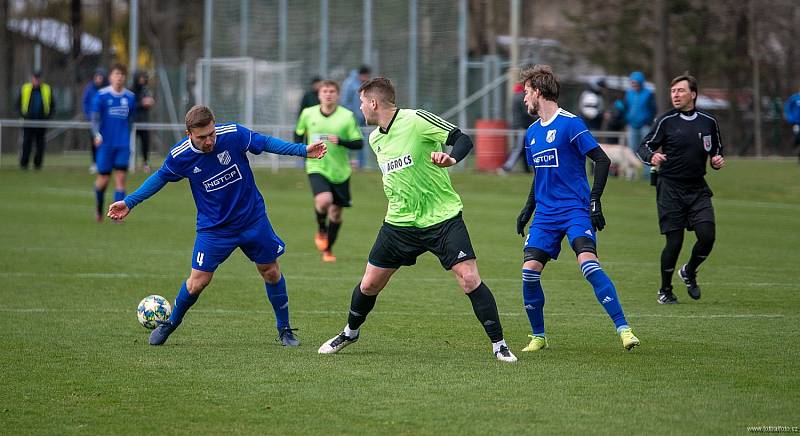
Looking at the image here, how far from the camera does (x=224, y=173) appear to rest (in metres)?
8.52

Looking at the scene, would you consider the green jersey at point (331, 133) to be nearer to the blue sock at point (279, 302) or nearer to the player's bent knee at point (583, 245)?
the blue sock at point (279, 302)

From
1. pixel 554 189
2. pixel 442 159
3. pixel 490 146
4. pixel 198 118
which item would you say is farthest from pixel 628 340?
pixel 490 146

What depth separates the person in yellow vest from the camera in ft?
97.3

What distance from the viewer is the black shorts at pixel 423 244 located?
790cm

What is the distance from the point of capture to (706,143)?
429 inches

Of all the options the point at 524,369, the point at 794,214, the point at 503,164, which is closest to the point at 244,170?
the point at 524,369

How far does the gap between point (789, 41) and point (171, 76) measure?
18723 mm

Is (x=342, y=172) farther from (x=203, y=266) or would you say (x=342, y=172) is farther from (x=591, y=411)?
(x=591, y=411)

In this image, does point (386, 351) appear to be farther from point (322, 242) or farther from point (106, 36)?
point (106, 36)

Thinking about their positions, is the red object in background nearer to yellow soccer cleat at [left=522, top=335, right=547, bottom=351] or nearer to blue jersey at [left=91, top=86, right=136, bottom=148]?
blue jersey at [left=91, top=86, right=136, bottom=148]

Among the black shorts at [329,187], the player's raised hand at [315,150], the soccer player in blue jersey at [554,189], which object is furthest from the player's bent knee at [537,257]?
the black shorts at [329,187]

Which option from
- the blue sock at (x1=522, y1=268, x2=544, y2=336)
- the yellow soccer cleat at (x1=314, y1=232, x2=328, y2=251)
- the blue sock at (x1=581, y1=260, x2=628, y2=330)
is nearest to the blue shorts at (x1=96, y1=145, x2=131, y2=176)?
the yellow soccer cleat at (x1=314, y1=232, x2=328, y2=251)

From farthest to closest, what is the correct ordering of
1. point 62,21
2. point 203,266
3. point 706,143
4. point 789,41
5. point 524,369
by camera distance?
point 62,21 < point 789,41 < point 706,143 < point 203,266 < point 524,369

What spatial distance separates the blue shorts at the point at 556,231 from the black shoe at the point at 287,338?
1.86 m
